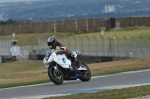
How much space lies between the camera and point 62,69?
19.8m

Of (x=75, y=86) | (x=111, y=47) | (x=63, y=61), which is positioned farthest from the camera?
(x=111, y=47)

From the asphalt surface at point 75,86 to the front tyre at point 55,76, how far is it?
0.16m

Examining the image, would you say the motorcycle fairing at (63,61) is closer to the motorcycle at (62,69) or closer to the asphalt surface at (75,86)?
the motorcycle at (62,69)

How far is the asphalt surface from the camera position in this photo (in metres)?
17.3

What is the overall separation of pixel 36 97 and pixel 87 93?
1341 millimetres

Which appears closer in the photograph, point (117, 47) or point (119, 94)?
point (119, 94)

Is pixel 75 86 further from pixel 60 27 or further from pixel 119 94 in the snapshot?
pixel 60 27

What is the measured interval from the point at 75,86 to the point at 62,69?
1094 mm

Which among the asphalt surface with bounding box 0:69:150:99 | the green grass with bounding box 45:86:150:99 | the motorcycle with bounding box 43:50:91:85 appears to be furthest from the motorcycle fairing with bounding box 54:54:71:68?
the green grass with bounding box 45:86:150:99

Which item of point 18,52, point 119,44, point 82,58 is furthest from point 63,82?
point 18,52

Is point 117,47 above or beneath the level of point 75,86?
beneath

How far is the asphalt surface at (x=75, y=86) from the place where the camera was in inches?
682

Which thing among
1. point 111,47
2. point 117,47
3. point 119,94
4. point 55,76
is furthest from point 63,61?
point 111,47

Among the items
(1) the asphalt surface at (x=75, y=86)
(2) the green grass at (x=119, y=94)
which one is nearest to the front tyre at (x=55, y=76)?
(1) the asphalt surface at (x=75, y=86)
